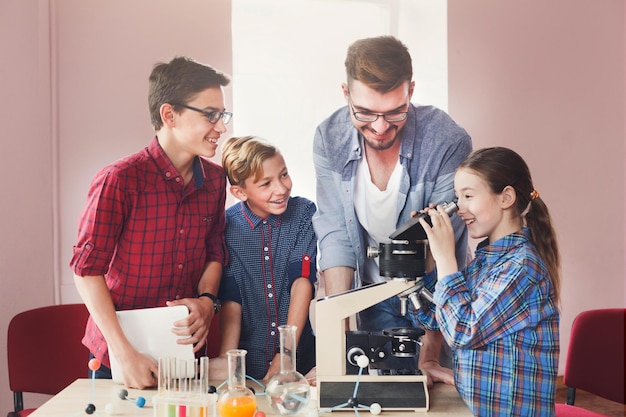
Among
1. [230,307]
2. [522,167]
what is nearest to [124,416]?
[230,307]

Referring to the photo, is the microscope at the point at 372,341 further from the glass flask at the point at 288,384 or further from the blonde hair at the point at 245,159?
the blonde hair at the point at 245,159

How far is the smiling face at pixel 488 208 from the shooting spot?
2326 mm

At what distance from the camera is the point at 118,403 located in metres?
2.13

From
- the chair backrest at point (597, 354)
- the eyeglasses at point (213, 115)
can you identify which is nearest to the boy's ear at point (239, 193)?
the eyeglasses at point (213, 115)

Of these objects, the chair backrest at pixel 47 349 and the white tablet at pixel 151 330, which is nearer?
the white tablet at pixel 151 330

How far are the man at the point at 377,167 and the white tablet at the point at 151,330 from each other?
679 millimetres

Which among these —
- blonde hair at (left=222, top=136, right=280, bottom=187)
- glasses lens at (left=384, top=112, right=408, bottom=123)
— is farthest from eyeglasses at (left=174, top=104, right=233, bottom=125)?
glasses lens at (left=384, top=112, right=408, bottom=123)

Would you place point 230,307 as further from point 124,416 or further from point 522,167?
point 522,167

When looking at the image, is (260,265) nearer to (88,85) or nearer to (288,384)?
(288,384)

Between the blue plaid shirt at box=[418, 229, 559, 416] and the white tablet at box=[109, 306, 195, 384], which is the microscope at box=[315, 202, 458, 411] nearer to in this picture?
the blue plaid shirt at box=[418, 229, 559, 416]

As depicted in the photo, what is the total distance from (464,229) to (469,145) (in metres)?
0.35

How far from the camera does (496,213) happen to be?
7.63 ft

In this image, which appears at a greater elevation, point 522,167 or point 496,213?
point 522,167

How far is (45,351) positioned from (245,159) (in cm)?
122
